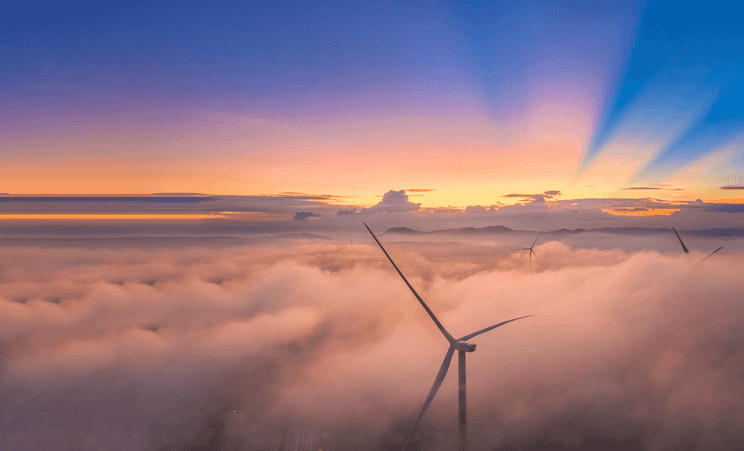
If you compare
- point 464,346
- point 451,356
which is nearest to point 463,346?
point 464,346

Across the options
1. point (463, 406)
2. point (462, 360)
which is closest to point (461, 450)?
point (463, 406)

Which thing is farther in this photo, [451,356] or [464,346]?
[451,356]

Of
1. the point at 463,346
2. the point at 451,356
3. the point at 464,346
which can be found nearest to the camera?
the point at 464,346

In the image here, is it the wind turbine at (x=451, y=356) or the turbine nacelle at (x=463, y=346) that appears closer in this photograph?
the turbine nacelle at (x=463, y=346)

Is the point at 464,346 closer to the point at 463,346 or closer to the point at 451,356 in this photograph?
the point at 463,346

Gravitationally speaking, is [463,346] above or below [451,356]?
above

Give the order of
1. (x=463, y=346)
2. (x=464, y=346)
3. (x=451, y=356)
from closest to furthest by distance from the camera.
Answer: (x=464, y=346) < (x=463, y=346) < (x=451, y=356)

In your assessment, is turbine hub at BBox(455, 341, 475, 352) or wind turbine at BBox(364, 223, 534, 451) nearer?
turbine hub at BBox(455, 341, 475, 352)
